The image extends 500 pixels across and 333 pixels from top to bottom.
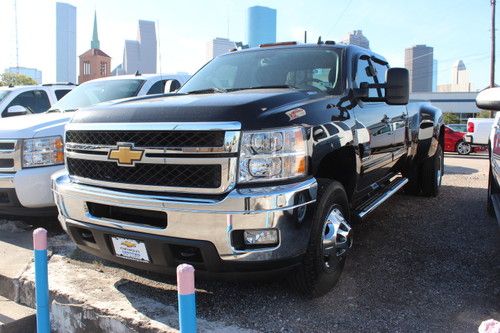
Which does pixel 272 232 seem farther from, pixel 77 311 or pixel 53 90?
pixel 53 90

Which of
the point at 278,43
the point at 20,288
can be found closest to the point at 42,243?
the point at 20,288

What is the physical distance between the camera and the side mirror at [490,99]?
10.3 feet

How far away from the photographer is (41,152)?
4773 mm

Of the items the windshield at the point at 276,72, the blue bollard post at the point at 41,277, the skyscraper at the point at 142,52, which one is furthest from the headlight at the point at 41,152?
the skyscraper at the point at 142,52

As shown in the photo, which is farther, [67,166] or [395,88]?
[395,88]

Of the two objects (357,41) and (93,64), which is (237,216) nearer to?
(357,41)

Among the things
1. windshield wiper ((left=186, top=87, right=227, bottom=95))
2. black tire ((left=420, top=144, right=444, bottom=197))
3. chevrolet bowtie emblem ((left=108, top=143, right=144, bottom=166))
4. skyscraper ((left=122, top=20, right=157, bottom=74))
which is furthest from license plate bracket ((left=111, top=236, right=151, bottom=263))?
skyscraper ((left=122, top=20, right=157, bottom=74))

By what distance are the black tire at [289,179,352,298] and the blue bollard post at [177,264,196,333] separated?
116 cm

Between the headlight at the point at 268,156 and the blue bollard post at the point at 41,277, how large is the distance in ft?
4.34

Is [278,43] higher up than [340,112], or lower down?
higher up

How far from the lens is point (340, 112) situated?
11.9ft

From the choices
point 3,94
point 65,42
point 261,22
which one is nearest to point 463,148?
point 261,22

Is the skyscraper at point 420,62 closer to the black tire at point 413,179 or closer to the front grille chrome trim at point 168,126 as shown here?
the black tire at point 413,179

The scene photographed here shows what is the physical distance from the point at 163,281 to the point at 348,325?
4.96ft
